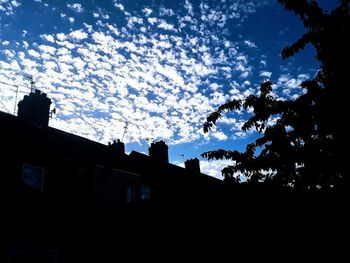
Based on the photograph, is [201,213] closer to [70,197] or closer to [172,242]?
[172,242]

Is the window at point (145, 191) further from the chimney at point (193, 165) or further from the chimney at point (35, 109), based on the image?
the chimney at point (35, 109)

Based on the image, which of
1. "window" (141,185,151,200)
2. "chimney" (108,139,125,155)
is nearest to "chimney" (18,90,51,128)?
"chimney" (108,139,125,155)

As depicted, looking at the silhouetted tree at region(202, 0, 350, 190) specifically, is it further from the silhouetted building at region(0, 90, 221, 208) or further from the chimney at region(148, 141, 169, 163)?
the chimney at region(148, 141, 169, 163)

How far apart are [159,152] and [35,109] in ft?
31.5

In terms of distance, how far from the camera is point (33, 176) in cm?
1366

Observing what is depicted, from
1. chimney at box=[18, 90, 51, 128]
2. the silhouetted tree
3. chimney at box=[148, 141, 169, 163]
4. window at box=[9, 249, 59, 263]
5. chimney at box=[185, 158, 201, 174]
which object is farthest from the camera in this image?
chimney at box=[185, 158, 201, 174]

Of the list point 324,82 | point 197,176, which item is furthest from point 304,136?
point 197,176

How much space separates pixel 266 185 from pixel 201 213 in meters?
1.48

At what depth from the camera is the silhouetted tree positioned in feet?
11.7

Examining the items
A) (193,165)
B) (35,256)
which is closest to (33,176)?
(35,256)

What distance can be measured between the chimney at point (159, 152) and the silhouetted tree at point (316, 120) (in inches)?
681

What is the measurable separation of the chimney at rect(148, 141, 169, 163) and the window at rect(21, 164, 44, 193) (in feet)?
29.8

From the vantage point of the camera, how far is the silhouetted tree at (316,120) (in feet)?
11.7

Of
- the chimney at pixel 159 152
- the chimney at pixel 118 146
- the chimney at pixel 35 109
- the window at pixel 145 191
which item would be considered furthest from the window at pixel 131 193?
the chimney at pixel 35 109
